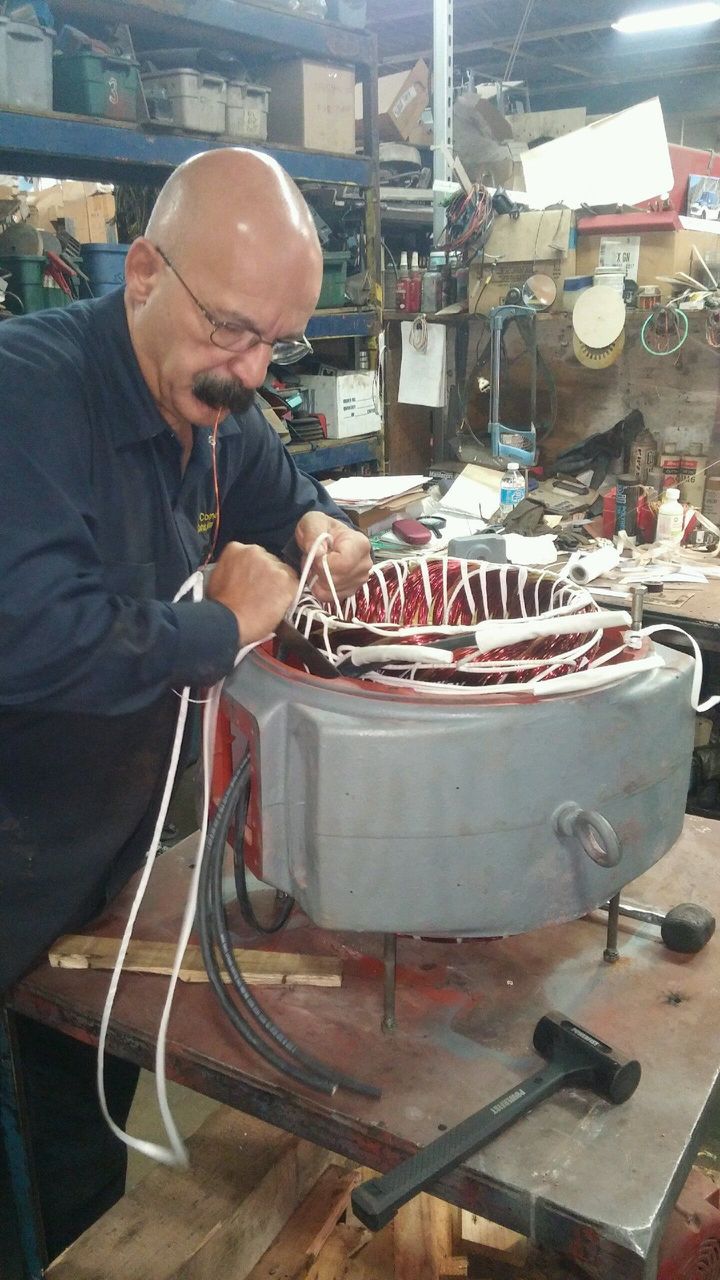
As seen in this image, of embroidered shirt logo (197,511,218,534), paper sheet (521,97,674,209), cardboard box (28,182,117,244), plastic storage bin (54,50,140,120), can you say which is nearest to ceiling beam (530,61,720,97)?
paper sheet (521,97,674,209)

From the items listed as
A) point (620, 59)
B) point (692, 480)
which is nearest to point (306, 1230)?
point (692, 480)

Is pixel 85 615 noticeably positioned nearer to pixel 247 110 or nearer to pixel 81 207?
pixel 247 110

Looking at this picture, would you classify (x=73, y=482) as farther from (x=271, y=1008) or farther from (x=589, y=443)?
(x=589, y=443)

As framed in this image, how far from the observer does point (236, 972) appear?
2.88ft

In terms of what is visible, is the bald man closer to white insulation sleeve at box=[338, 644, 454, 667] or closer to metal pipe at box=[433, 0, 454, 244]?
white insulation sleeve at box=[338, 644, 454, 667]

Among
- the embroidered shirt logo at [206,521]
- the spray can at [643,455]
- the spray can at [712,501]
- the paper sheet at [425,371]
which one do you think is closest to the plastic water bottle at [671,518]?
the spray can at [712,501]

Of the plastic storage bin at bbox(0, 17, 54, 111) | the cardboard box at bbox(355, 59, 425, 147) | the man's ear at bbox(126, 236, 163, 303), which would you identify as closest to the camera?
the man's ear at bbox(126, 236, 163, 303)

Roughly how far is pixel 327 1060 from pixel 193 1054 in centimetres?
13

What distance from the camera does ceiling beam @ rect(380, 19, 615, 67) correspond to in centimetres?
574

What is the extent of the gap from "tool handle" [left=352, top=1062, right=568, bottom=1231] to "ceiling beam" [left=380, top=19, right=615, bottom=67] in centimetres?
644

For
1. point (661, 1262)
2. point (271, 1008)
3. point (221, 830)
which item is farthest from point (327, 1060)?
point (661, 1262)

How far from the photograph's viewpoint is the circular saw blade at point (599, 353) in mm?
2891

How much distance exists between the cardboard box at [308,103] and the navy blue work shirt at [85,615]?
1.90 metres

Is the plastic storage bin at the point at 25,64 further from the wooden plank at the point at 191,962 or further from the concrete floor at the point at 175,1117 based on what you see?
the concrete floor at the point at 175,1117
